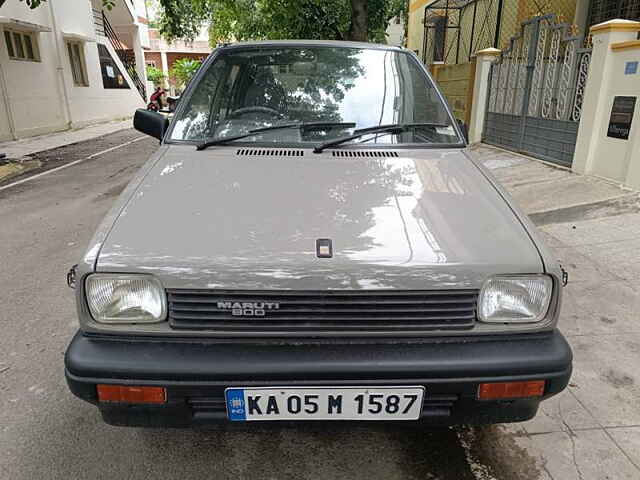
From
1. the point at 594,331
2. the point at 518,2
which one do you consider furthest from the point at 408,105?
the point at 518,2

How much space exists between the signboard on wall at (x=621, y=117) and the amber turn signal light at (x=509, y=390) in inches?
200

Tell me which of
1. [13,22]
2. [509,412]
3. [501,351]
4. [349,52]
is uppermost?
[13,22]

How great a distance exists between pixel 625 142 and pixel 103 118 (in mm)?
18234

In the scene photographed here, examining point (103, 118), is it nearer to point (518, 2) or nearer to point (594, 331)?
point (518, 2)

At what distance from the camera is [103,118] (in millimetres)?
18797

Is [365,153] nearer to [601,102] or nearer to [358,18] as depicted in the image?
[601,102]

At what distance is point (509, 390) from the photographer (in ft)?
5.50

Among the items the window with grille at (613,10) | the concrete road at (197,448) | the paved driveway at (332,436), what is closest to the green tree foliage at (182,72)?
the window with grille at (613,10)

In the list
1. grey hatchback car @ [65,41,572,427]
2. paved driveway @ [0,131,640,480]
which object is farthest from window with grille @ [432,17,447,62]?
grey hatchback car @ [65,41,572,427]

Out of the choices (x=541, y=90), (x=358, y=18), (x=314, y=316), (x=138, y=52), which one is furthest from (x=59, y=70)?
(x=314, y=316)

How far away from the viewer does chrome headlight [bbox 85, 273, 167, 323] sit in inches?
65.4

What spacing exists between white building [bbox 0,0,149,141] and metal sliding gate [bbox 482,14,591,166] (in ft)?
39.1

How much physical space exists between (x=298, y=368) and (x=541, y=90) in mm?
7465

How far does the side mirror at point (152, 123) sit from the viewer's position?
9.36ft
